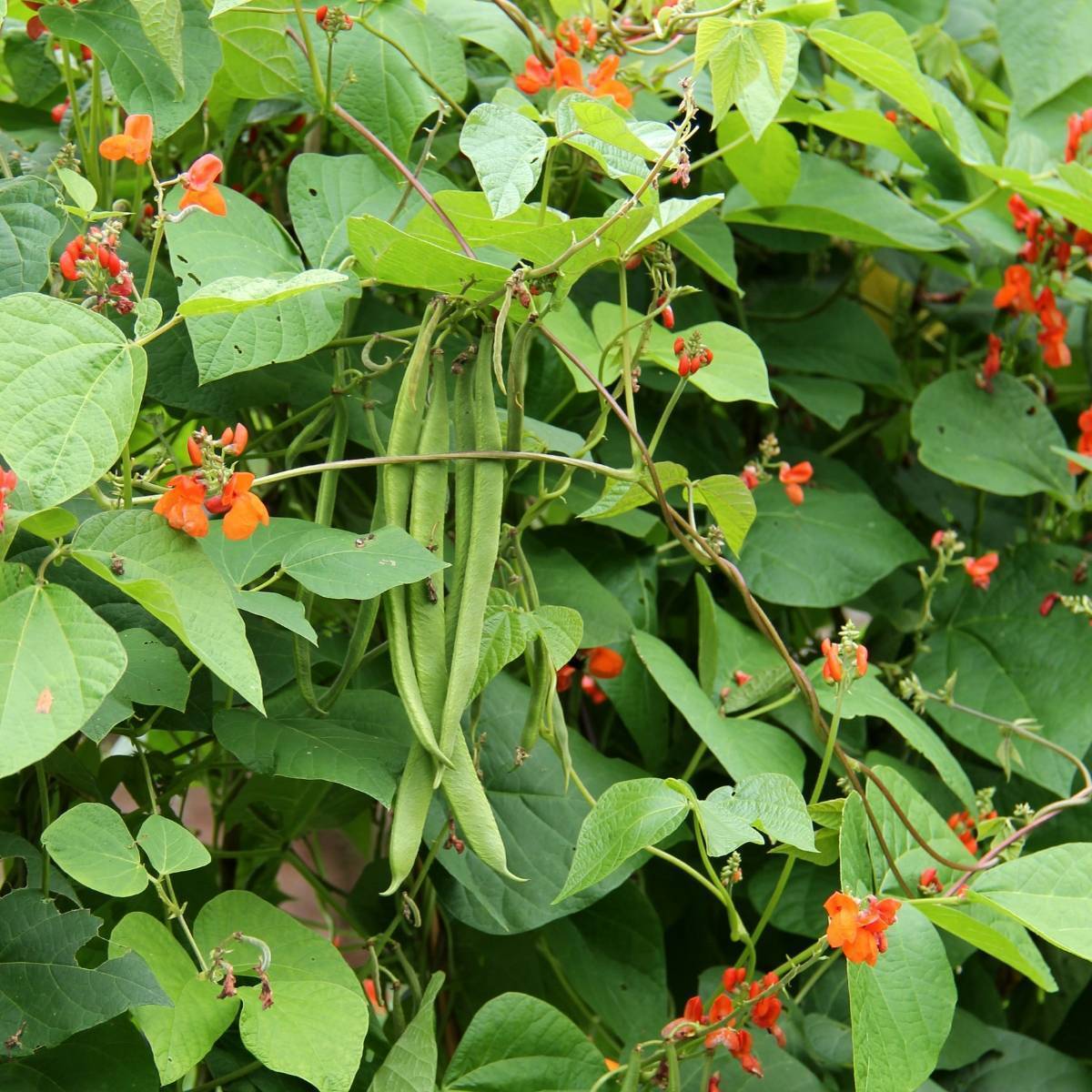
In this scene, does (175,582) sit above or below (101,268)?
below

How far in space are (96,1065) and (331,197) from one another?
1.83 feet

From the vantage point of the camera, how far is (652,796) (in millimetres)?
737

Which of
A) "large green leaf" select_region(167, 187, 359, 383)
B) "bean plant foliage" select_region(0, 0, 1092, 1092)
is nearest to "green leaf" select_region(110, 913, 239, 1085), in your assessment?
"bean plant foliage" select_region(0, 0, 1092, 1092)

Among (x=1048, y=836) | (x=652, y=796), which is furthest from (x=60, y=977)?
(x=1048, y=836)

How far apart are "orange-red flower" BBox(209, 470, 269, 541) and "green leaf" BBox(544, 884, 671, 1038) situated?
503 mm

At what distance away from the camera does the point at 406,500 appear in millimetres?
739

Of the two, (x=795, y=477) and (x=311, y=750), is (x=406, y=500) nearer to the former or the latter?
(x=311, y=750)

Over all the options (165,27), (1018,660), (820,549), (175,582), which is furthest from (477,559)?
(1018,660)

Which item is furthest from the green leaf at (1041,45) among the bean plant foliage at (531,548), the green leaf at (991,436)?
the green leaf at (991,436)

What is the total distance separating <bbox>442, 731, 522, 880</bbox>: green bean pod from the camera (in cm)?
71

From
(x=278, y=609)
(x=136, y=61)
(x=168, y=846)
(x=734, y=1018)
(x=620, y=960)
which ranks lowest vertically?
(x=620, y=960)

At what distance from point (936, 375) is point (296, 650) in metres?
0.97

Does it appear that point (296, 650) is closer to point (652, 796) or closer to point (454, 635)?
point (454, 635)

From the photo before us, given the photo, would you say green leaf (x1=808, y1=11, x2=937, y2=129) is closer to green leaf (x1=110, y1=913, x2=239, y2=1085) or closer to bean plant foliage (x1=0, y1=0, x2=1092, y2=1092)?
bean plant foliage (x1=0, y1=0, x2=1092, y2=1092)
